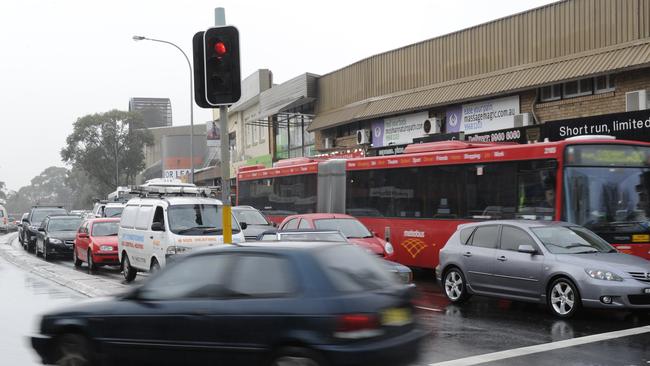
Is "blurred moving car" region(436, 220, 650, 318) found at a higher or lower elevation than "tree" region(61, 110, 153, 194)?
lower

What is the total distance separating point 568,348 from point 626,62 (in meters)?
11.2

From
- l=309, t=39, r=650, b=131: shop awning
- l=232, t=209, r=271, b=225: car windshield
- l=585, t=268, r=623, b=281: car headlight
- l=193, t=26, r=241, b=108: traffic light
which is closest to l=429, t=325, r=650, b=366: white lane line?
l=585, t=268, r=623, b=281: car headlight

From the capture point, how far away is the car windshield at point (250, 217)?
63.8 ft

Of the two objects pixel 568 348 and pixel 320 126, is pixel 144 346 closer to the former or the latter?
pixel 568 348

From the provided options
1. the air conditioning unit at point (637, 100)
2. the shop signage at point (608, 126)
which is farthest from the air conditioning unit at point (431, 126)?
the air conditioning unit at point (637, 100)

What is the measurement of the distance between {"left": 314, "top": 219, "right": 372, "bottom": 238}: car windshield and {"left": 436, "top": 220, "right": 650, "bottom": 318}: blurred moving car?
285 centimetres

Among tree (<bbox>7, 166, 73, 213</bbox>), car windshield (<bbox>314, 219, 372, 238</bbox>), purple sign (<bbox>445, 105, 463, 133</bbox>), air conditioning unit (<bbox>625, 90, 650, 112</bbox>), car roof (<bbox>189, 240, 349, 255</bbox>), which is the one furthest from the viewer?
tree (<bbox>7, 166, 73, 213</bbox>)

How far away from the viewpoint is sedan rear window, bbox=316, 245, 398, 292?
579 centimetres

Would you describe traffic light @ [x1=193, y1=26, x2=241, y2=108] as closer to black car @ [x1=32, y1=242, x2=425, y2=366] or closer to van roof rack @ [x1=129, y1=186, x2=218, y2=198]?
black car @ [x1=32, y1=242, x2=425, y2=366]

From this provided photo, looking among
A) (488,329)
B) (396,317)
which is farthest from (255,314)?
(488,329)

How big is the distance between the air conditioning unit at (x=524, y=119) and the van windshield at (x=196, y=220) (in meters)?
10.3

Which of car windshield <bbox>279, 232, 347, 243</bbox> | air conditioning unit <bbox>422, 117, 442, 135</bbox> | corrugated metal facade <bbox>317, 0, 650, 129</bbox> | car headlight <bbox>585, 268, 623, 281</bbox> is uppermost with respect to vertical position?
corrugated metal facade <bbox>317, 0, 650, 129</bbox>

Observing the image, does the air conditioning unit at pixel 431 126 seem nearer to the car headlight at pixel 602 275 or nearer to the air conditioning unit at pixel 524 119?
the air conditioning unit at pixel 524 119

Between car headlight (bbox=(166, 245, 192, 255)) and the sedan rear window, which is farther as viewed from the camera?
car headlight (bbox=(166, 245, 192, 255))
